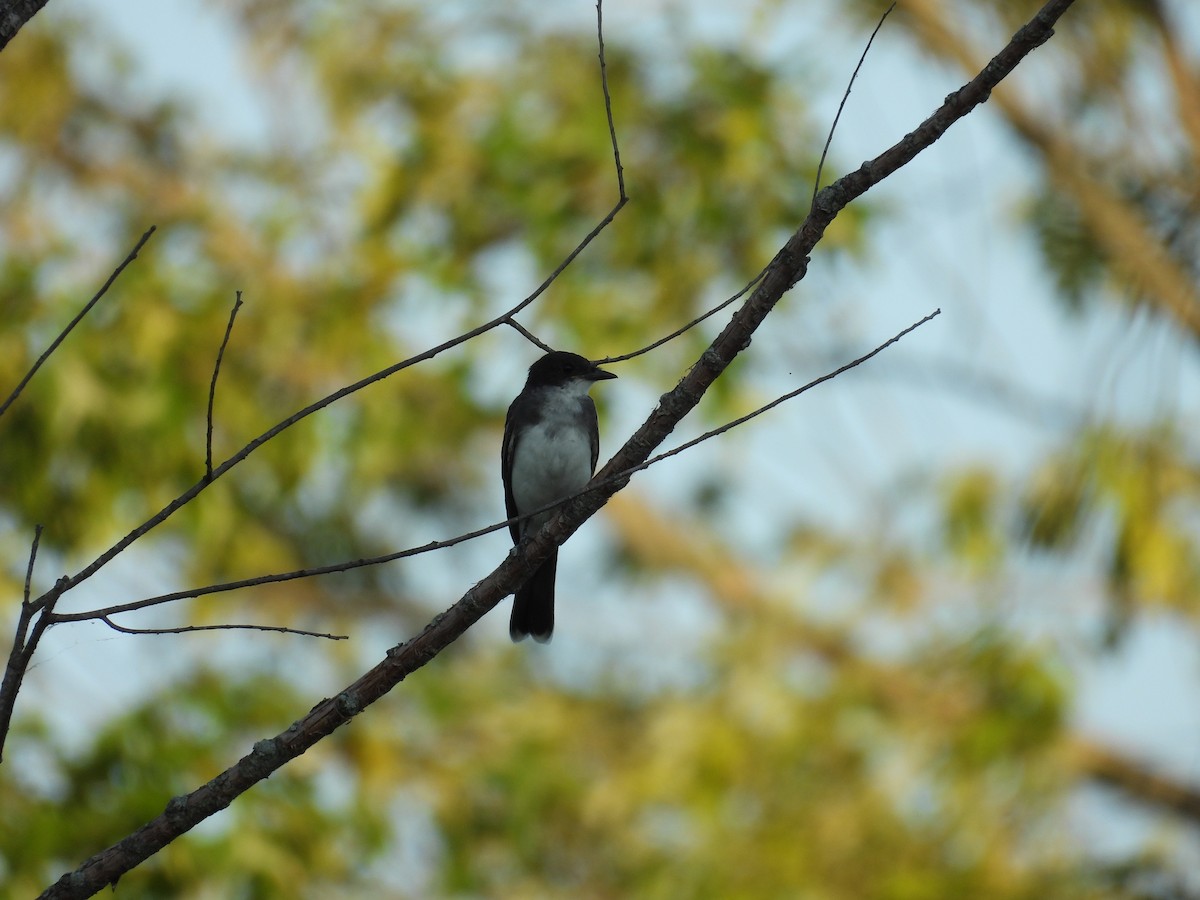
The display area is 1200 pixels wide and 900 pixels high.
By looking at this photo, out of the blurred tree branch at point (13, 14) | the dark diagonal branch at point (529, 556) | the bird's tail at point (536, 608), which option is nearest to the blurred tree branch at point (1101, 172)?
the bird's tail at point (536, 608)

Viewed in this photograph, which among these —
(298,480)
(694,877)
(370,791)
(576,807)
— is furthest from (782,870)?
(298,480)

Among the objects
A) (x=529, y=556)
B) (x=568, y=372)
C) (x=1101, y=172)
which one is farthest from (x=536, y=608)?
(x=1101, y=172)

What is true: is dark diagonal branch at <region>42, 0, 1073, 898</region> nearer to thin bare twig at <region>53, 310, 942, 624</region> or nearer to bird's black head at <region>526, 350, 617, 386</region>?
thin bare twig at <region>53, 310, 942, 624</region>

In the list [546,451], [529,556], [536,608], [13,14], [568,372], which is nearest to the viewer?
[13,14]

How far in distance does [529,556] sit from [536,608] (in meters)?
2.47

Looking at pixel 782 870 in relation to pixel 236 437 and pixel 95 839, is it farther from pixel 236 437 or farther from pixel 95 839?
pixel 95 839

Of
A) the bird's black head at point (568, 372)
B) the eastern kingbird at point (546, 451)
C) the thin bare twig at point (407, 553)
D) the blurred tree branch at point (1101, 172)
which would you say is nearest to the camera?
the thin bare twig at point (407, 553)

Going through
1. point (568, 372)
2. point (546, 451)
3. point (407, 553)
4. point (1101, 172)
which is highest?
point (1101, 172)

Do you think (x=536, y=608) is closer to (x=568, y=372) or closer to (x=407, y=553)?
(x=568, y=372)

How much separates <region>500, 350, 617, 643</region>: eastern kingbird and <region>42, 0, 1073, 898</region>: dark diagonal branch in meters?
2.27

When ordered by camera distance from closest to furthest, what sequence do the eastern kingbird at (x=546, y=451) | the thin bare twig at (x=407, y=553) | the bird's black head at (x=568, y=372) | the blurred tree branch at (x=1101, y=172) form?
the thin bare twig at (x=407, y=553) < the eastern kingbird at (x=546, y=451) < the bird's black head at (x=568, y=372) < the blurred tree branch at (x=1101, y=172)

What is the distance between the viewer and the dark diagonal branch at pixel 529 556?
2932mm

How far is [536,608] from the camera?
229 inches

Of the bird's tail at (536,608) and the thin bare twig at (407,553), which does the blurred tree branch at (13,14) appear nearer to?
the thin bare twig at (407,553)
